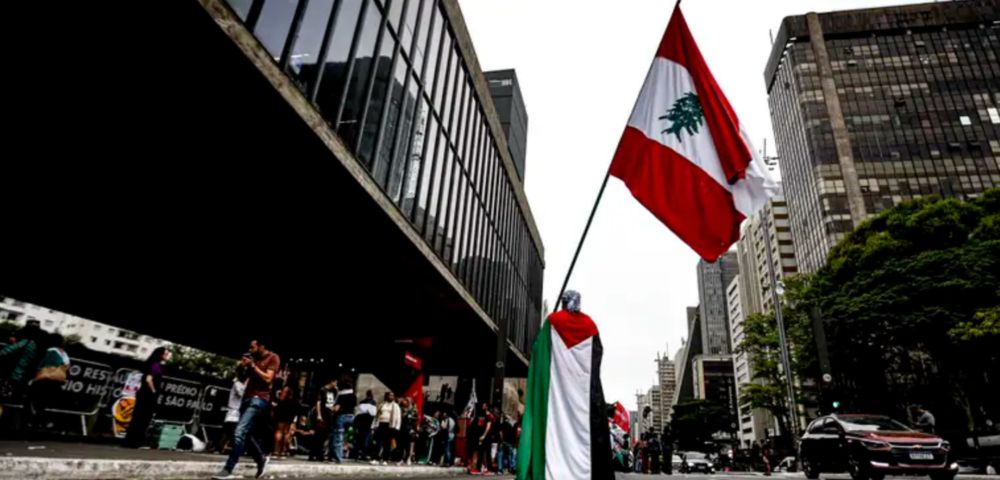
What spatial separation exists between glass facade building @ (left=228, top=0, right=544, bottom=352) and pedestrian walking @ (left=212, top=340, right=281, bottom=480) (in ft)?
14.9

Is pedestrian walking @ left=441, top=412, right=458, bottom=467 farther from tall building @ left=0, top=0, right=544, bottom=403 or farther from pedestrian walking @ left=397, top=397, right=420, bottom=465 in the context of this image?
tall building @ left=0, top=0, right=544, bottom=403

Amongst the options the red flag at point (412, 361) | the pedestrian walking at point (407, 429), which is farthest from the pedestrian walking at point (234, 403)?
the red flag at point (412, 361)

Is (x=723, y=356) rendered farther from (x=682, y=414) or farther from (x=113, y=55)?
(x=113, y=55)

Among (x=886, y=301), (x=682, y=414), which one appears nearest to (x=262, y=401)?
(x=886, y=301)

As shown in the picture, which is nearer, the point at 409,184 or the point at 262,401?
the point at 262,401

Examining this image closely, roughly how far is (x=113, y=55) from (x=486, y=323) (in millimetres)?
17629

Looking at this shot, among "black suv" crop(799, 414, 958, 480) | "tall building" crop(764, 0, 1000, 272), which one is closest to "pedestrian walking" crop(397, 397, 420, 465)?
"black suv" crop(799, 414, 958, 480)

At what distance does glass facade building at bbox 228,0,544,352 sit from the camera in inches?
378

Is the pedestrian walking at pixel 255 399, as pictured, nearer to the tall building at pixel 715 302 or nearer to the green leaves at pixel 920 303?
the green leaves at pixel 920 303

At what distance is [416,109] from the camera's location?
49.0 ft

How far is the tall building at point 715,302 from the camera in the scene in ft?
516

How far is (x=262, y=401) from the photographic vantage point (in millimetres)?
5812

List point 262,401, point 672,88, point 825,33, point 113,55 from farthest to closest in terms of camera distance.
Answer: point 825,33
point 113,55
point 262,401
point 672,88

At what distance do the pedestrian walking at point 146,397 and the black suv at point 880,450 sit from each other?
39.7 ft
